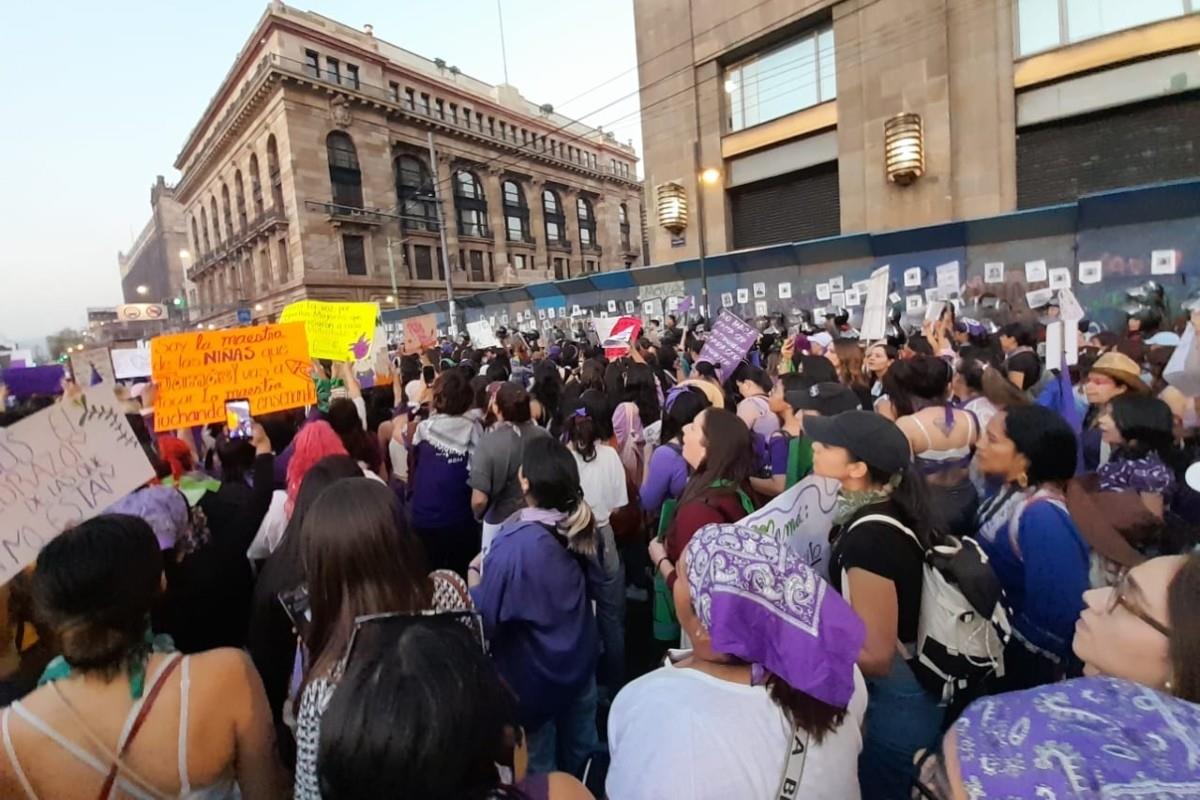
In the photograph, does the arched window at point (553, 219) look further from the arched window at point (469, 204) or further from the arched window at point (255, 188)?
the arched window at point (255, 188)

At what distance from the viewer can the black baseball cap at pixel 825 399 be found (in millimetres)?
3652

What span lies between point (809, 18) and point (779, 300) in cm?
754

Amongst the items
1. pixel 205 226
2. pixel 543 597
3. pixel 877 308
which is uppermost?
pixel 205 226

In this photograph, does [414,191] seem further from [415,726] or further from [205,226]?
[415,726]

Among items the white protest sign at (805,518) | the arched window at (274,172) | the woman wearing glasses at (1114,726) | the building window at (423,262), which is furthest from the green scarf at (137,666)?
the building window at (423,262)

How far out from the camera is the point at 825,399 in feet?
12.2

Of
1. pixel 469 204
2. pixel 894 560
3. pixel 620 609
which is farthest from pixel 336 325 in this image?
pixel 469 204

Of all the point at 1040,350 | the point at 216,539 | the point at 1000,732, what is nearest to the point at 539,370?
the point at 216,539

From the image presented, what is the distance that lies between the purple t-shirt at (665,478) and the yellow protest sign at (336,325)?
3938 mm

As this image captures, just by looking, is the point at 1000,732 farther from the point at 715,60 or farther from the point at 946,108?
the point at 715,60

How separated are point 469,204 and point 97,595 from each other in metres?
55.3

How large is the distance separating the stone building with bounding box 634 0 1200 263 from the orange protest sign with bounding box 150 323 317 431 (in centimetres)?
1390

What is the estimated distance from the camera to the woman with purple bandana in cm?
132

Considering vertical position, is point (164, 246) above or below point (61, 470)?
A: above
